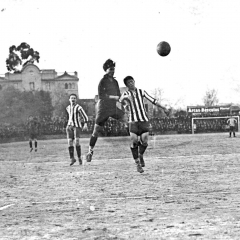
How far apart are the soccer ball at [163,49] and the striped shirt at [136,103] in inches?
59.7

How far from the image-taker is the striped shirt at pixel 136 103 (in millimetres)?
8711

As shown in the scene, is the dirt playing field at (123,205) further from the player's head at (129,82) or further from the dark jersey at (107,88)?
the player's head at (129,82)

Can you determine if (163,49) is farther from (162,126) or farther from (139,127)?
(162,126)

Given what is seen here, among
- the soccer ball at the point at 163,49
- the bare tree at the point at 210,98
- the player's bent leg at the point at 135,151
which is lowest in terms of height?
the player's bent leg at the point at 135,151

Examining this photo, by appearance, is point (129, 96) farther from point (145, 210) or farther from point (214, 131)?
point (214, 131)

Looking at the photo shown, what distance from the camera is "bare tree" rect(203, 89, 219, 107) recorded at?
67.5 meters

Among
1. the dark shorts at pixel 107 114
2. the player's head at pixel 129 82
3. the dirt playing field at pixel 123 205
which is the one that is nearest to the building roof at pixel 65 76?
the dark shorts at pixel 107 114

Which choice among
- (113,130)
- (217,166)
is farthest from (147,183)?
(113,130)

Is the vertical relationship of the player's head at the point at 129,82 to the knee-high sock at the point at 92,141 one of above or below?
above

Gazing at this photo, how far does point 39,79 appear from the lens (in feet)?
193

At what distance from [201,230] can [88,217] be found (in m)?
1.12

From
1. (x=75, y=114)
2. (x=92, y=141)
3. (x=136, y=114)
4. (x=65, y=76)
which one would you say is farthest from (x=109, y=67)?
(x=65, y=76)

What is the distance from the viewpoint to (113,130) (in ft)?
126

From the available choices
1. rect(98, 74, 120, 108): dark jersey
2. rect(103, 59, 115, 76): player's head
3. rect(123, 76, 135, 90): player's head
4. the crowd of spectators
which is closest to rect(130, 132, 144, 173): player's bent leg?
rect(98, 74, 120, 108): dark jersey
